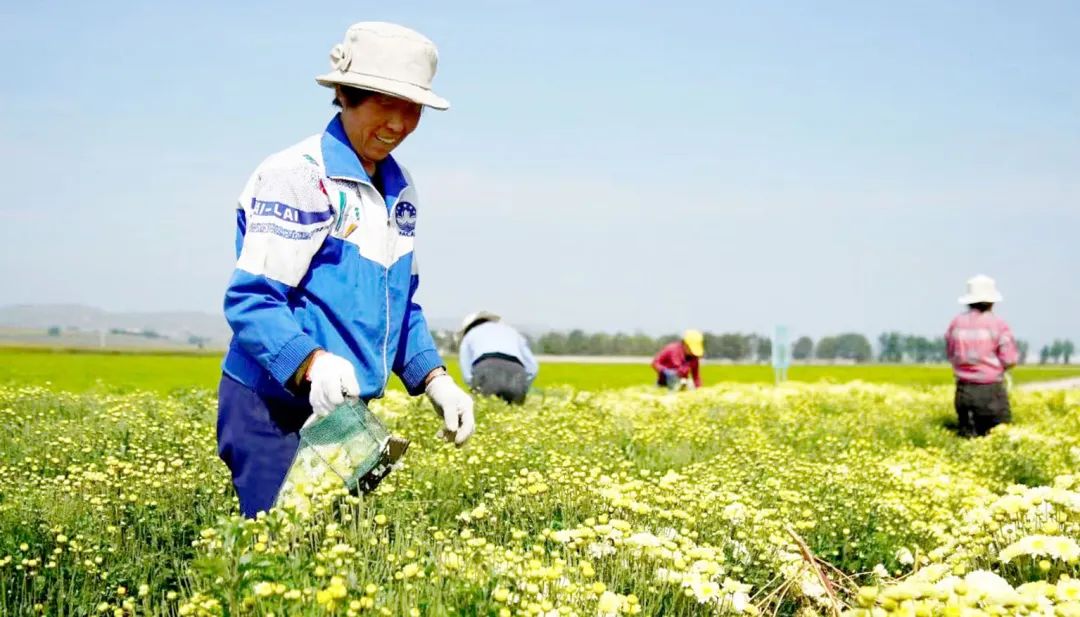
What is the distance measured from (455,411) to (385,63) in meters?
1.27

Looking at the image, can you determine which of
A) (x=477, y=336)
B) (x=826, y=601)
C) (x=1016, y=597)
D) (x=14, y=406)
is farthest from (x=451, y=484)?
(x=477, y=336)

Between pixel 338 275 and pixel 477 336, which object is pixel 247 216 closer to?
pixel 338 275

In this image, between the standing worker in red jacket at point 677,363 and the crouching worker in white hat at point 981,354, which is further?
the standing worker in red jacket at point 677,363

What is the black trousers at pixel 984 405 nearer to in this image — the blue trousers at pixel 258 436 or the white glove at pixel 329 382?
the blue trousers at pixel 258 436

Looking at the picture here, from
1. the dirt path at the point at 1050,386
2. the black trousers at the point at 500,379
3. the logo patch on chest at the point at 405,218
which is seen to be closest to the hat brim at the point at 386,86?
the logo patch on chest at the point at 405,218

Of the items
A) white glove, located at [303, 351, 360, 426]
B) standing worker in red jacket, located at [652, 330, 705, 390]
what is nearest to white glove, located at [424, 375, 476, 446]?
white glove, located at [303, 351, 360, 426]

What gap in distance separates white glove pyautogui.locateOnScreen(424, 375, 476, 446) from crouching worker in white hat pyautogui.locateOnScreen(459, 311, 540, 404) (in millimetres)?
6654

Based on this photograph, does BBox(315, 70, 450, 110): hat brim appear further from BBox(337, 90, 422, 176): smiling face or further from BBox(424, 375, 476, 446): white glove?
BBox(424, 375, 476, 446): white glove

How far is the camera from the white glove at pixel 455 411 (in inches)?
157

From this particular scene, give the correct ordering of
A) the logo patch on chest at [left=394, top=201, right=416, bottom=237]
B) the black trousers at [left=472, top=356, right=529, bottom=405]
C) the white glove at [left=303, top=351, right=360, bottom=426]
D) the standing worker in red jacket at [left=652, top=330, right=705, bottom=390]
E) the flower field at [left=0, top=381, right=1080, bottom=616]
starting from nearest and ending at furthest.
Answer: the flower field at [left=0, top=381, right=1080, bottom=616] → the white glove at [left=303, top=351, right=360, bottom=426] → the logo patch on chest at [left=394, top=201, right=416, bottom=237] → the black trousers at [left=472, top=356, right=529, bottom=405] → the standing worker in red jacket at [left=652, top=330, right=705, bottom=390]

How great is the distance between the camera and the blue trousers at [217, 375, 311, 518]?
3.71 meters

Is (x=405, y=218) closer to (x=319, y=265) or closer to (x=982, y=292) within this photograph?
(x=319, y=265)

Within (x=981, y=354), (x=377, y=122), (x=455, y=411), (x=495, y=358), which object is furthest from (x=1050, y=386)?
(x=377, y=122)

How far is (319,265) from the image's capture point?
3.64 metres
